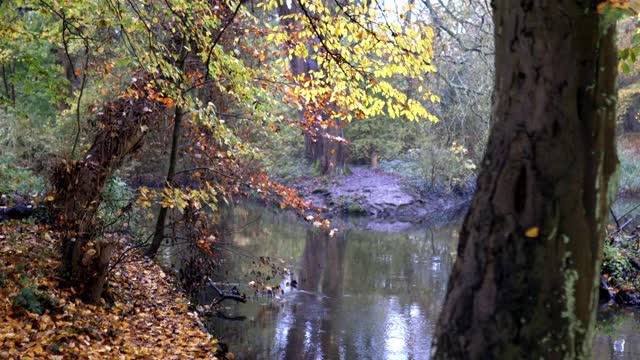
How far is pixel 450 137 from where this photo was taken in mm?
25016

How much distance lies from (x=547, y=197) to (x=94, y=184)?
6958mm

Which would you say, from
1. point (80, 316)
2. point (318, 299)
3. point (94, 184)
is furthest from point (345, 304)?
point (80, 316)

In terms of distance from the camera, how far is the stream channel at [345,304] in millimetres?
9070

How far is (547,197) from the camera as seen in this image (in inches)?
106

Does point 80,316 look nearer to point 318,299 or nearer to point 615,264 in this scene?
point 318,299

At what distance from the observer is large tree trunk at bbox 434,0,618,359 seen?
2682mm

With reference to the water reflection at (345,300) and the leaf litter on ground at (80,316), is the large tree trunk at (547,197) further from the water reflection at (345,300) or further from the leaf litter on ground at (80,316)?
the water reflection at (345,300)

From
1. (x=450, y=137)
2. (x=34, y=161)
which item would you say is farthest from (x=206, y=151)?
(x=450, y=137)

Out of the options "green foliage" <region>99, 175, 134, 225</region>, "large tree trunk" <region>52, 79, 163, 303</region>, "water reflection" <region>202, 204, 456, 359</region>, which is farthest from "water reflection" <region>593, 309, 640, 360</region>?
"green foliage" <region>99, 175, 134, 225</region>

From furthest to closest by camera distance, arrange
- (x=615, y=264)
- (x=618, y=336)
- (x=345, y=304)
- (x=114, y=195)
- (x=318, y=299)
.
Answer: (x=615, y=264) < (x=114, y=195) < (x=318, y=299) < (x=345, y=304) < (x=618, y=336)

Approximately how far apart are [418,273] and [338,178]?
13873 millimetres

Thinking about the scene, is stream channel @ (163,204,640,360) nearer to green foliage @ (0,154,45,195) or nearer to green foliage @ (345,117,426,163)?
green foliage @ (0,154,45,195)

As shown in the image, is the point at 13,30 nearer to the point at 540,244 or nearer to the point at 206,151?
the point at 206,151

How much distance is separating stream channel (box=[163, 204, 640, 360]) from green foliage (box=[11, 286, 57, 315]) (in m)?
2.76
